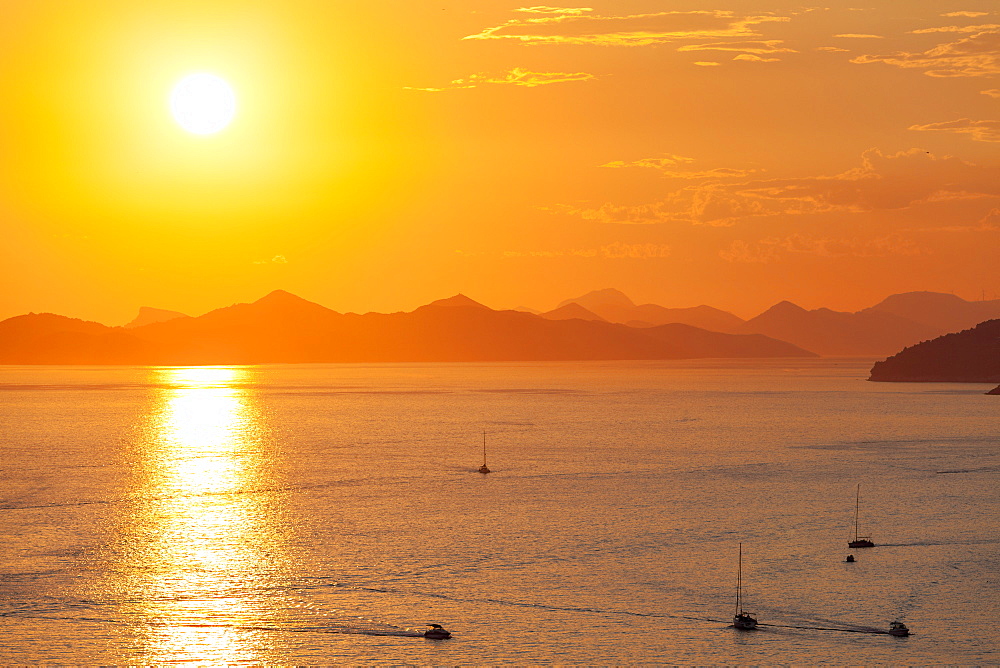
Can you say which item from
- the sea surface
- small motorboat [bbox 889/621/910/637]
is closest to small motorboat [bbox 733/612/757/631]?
the sea surface

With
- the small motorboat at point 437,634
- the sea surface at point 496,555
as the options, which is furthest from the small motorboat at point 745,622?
the small motorboat at point 437,634

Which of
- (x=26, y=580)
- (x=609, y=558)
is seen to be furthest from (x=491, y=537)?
(x=26, y=580)

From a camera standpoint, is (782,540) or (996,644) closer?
(996,644)

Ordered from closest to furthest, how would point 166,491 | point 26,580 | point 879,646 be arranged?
point 879,646 → point 26,580 → point 166,491

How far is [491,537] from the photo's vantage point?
55406 mm

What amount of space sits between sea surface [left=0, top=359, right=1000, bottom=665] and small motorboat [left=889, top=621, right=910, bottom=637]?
0.41 metres

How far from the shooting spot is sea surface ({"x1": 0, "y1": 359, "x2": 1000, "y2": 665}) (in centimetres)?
3600

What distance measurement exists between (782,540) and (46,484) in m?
56.6

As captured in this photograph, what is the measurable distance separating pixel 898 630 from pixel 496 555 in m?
20.1

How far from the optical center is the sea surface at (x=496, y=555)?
36000mm

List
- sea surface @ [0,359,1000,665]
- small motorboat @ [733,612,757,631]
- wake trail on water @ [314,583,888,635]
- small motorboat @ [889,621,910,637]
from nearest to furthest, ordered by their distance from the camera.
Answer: sea surface @ [0,359,1000,665] → small motorboat @ [889,621,910,637] → small motorboat @ [733,612,757,631] → wake trail on water @ [314,583,888,635]

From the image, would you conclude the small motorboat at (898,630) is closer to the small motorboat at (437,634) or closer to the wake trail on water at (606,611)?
the wake trail on water at (606,611)

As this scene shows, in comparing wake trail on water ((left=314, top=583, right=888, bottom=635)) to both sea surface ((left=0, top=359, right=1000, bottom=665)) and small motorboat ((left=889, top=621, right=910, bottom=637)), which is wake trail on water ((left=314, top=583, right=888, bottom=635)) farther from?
small motorboat ((left=889, top=621, right=910, bottom=637))

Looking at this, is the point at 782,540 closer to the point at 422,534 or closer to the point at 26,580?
the point at 422,534
